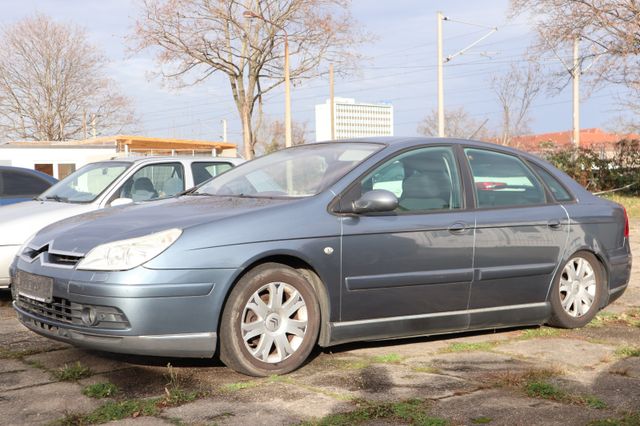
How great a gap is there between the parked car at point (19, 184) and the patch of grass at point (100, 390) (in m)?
6.00

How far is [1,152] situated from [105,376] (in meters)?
31.6

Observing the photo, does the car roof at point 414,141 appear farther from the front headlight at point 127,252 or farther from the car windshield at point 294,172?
the front headlight at point 127,252

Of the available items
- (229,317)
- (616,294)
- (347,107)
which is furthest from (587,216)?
(347,107)

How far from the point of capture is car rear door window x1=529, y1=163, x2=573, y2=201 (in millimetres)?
6012

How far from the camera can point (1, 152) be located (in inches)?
1316

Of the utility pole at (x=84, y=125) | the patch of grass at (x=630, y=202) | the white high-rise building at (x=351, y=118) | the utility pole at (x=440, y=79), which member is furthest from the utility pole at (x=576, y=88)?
the white high-rise building at (x=351, y=118)

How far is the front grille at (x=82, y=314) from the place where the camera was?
4.29 meters

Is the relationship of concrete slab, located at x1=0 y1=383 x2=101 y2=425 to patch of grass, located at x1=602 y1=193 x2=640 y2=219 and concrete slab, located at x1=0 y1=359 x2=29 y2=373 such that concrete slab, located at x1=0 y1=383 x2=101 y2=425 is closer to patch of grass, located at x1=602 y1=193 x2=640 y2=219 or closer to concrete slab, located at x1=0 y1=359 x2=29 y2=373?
concrete slab, located at x1=0 y1=359 x2=29 y2=373

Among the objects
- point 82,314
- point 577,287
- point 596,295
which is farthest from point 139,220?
point 596,295

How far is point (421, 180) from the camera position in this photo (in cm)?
536

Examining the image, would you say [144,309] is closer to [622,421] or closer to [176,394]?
[176,394]

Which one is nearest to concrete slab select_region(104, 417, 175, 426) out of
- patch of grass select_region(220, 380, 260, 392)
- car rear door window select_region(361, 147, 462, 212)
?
patch of grass select_region(220, 380, 260, 392)

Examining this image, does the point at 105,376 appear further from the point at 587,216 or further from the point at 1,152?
the point at 1,152

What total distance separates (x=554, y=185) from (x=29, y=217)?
4705 mm
